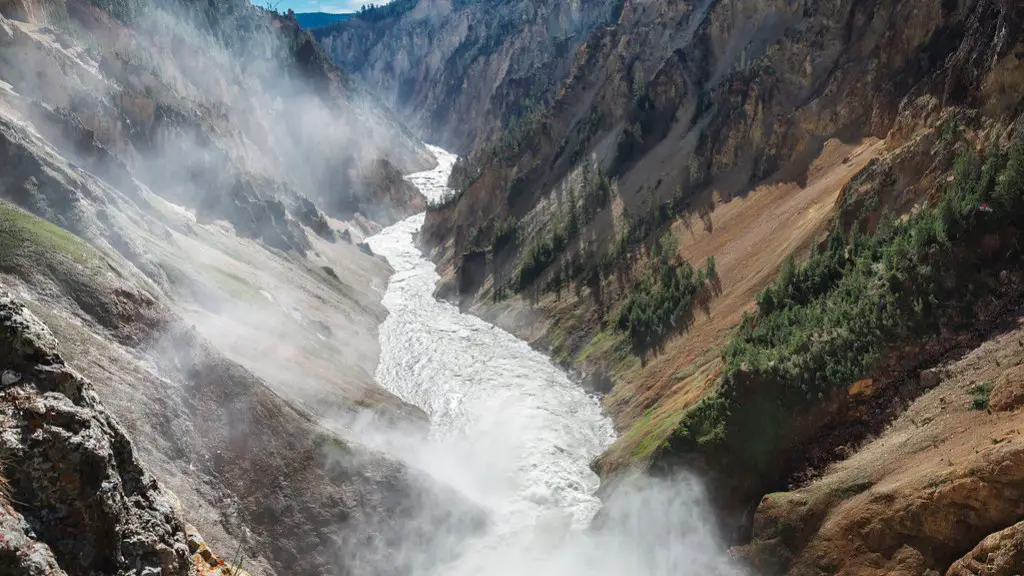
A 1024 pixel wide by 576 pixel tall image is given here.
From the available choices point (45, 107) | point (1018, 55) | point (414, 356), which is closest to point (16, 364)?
point (1018, 55)

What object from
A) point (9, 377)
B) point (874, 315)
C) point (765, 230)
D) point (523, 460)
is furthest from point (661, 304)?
point (9, 377)

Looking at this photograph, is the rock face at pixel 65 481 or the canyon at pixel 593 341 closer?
A: the rock face at pixel 65 481

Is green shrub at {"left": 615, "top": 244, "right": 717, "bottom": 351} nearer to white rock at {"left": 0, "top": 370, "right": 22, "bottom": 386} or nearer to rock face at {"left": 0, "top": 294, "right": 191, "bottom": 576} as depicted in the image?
rock face at {"left": 0, "top": 294, "right": 191, "bottom": 576}

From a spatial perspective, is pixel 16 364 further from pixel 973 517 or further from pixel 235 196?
pixel 235 196

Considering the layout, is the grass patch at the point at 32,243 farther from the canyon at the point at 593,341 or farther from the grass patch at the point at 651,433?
the grass patch at the point at 651,433

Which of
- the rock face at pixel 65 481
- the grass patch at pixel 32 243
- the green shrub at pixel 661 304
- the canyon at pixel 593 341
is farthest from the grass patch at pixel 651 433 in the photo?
the grass patch at pixel 32 243

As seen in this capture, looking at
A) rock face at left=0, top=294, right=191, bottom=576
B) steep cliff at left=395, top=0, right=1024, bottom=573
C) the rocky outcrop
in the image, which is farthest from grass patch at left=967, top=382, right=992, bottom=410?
rock face at left=0, top=294, right=191, bottom=576
